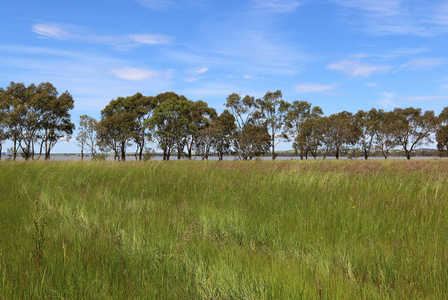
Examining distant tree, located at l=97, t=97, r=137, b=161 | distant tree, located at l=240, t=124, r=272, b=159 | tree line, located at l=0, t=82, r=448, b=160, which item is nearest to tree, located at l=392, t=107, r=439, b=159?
tree line, located at l=0, t=82, r=448, b=160

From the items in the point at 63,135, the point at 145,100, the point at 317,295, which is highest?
the point at 145,100

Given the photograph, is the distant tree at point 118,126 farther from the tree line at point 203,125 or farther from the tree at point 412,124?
the tree at point 412,124

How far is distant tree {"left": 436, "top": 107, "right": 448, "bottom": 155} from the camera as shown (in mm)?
58759

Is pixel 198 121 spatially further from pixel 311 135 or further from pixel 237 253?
pixel 237 253

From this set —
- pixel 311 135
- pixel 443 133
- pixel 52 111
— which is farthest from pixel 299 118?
pixel 52 111

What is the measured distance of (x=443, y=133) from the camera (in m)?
58.7

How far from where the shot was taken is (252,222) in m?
3.66

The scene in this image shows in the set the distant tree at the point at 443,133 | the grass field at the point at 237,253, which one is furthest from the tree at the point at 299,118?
the grass field at the point at 237,253

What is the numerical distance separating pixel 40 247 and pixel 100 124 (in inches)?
2390

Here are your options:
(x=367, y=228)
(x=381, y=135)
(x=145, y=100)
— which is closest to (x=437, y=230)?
(x=367, y=228)

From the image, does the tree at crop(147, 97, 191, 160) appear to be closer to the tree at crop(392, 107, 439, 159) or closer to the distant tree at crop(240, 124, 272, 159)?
the distant tree at crop(240, 124, 272, 159)

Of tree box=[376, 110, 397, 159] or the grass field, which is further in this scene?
tree box=[376, 110, 397, 159]

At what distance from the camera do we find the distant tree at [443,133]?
5876 centimetres

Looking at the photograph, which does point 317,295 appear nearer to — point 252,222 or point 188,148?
point 252,222
